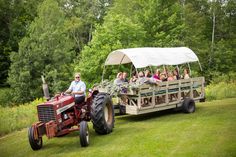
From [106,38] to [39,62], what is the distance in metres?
6.01

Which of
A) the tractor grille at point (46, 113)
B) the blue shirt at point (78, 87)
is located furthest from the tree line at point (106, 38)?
the tractor grille at point (46, 113)

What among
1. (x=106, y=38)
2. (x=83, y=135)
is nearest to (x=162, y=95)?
(x=83, y=135)

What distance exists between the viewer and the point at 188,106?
10.6m

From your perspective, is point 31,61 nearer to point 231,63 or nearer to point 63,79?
point 63,79

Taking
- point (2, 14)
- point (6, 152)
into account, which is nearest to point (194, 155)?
point (6, 152)

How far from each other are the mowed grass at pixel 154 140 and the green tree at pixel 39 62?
15.4 m

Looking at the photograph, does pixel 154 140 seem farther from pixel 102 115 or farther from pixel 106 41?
pixel 106 41

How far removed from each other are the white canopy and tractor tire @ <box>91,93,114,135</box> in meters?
1.75

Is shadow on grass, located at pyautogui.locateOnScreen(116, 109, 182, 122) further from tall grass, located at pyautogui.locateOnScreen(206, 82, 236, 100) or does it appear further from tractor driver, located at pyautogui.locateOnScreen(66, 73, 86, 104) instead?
tall grass, located at pyautogui.locateOnScreen(206, 82, 236, 100)

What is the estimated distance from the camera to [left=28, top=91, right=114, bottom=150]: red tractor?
7.32 metres

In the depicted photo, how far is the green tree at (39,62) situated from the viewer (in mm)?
Answer: 24953

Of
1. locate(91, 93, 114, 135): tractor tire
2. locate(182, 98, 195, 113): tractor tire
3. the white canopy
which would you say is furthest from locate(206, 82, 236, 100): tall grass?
locate(91, 93, 114, 135): tractor tire

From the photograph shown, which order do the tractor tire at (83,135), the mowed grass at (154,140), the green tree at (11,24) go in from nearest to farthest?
the mowed grass at (154,140), the tractor tire at (83,135), the green tree at (11,24)

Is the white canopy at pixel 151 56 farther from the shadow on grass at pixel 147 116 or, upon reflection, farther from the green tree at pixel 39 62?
the green tree at pixel 39 62
